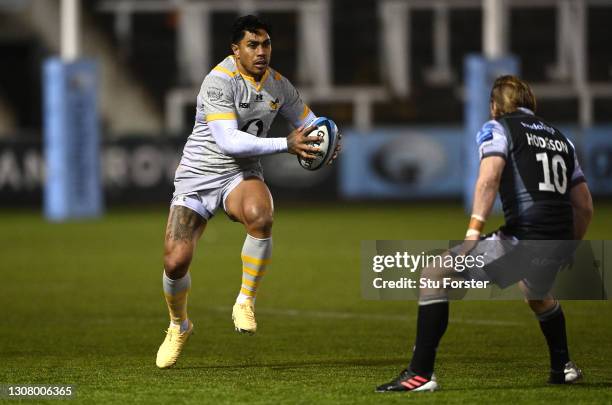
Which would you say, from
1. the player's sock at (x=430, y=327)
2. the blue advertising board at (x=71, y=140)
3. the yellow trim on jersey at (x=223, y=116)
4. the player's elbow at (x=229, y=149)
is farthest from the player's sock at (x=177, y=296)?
the blue advertising board at (x=71, y=140)

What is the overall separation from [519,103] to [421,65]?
25094 millimetres

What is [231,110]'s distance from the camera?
23.9 feet

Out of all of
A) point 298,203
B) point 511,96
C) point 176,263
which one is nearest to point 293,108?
point 176,263

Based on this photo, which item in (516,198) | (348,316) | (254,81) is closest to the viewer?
(516,198)

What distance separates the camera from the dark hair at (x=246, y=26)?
24.1ft

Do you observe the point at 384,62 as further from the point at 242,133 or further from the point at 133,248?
the point at 242,133

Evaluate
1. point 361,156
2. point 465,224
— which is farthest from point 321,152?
point 361,156

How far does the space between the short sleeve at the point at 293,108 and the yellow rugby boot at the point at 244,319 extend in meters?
1.20

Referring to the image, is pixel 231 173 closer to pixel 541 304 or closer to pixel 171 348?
pixel 171 348

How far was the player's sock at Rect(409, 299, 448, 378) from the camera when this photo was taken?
6.09m

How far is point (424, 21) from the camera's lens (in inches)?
1256

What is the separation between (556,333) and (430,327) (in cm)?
87

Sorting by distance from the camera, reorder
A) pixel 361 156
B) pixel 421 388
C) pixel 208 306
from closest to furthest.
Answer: pixel 421 388, pixel 208 306, pixel 361 156

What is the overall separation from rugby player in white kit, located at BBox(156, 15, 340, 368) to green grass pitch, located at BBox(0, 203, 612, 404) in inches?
17.2
